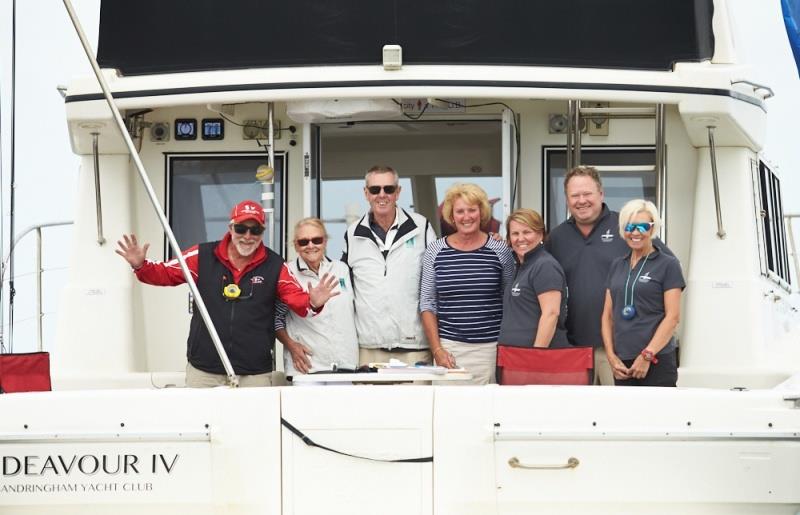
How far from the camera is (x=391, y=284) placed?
27.1ft

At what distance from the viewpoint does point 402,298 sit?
27.0 feet

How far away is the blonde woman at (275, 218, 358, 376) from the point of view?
8039 millimetres

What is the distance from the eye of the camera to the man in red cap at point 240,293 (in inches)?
298

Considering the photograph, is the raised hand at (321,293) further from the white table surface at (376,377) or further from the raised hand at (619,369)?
the raised hand at (619,369)

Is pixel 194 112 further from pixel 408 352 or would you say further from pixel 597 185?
pixel 597 185

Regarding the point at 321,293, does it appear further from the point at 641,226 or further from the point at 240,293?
the point at 641,226

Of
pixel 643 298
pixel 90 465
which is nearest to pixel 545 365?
pixel 643 298

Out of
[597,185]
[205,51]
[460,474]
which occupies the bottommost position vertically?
[460,474]

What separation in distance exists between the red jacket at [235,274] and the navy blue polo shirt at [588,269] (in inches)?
57.7

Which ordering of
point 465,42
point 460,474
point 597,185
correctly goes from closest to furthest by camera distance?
point 460,474 < point 597,185 < point 465,42

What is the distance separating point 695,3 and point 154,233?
3722 millimetres

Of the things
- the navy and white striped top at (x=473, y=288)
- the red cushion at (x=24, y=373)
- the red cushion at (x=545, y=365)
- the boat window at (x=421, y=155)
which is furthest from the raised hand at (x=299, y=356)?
the boat window at (x=421, y=155)

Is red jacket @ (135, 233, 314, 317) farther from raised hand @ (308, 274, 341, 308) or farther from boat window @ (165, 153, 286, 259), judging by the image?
boat window @ (165, 153, 286, 259)

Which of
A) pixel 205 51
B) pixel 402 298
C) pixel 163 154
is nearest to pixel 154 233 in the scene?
pixel 163 154
